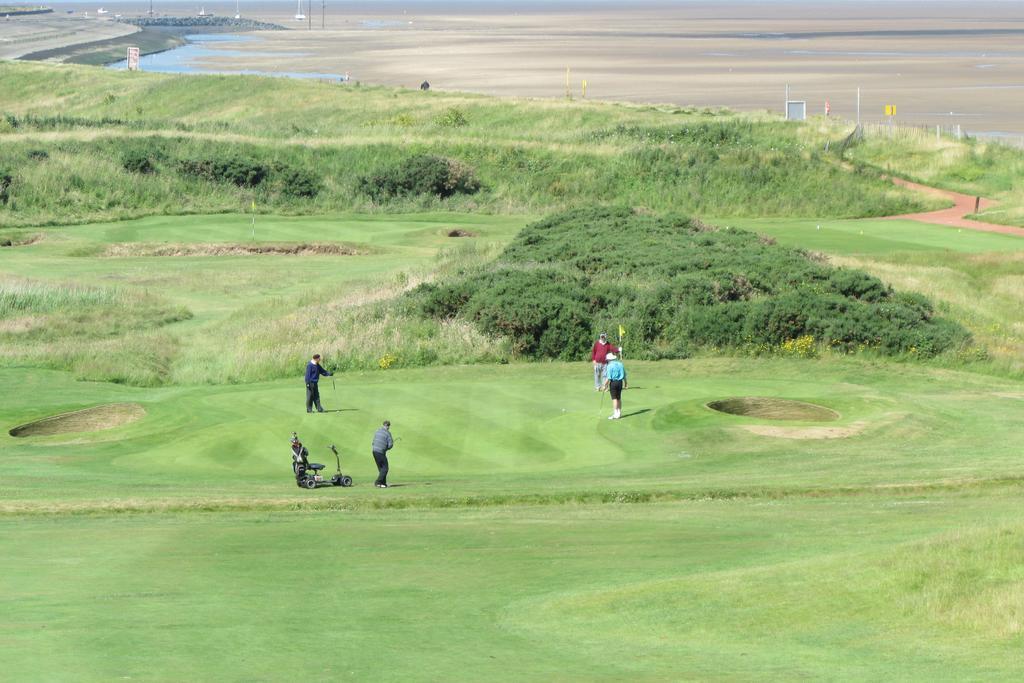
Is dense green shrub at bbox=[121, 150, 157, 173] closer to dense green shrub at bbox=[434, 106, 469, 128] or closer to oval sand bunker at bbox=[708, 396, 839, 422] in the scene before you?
dense green shrub at bbox=[434, 106, 469, 128]

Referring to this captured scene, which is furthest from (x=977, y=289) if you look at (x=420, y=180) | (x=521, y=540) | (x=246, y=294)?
(x=521, y=540)

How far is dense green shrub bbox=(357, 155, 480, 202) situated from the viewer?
249ft

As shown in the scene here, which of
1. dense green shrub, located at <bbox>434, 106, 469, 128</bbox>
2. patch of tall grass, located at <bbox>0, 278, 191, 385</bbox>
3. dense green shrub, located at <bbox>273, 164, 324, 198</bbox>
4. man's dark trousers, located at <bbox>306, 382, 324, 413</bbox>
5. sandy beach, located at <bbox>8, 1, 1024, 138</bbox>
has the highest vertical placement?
sandy beach, located at <bbox>8, 1, 1024, 138</bbox>

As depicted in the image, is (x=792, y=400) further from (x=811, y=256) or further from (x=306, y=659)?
(x=811, y=256)

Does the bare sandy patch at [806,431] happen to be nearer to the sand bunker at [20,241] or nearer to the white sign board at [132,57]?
the sand bunker at [20,241]

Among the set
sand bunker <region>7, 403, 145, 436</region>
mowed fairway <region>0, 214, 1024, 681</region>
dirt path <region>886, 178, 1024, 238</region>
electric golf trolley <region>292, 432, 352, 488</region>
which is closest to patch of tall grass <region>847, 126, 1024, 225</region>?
dirt path <region>886, 178, 1024, 238</region>

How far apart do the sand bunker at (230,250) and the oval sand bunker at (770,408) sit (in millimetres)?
33333

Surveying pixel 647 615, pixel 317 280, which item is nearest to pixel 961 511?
pixel 647 615

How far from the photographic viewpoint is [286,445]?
2470 cm

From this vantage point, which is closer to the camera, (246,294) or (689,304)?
(689,304)

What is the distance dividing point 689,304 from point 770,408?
12856mm

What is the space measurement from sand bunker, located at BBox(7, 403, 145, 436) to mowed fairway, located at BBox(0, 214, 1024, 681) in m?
0.47

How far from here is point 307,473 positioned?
21875mm

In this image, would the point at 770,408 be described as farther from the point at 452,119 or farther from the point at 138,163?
the point at 452,119
